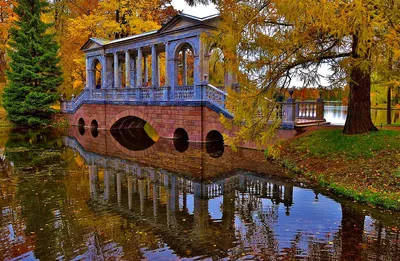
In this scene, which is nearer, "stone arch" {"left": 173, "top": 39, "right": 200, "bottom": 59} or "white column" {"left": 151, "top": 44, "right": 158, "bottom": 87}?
"stone arch" {"left": 173, "top": 39, "right": 200, "bottom": 59}

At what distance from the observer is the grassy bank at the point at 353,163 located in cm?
854

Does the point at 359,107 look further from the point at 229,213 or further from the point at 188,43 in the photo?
the point at 188,43

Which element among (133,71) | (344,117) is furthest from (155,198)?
(344,117)

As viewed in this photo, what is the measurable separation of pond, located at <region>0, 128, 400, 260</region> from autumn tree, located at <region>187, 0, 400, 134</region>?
8.52 feet

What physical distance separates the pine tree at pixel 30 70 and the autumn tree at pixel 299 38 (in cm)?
2248

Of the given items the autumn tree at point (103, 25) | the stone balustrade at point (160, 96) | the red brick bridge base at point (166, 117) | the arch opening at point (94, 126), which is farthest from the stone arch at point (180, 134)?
the autumn tree at point (103, 25)

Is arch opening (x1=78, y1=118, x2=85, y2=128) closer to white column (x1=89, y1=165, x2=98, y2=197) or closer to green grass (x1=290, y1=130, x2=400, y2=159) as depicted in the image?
white column (x1=89, y1=165, x2=98, y2=197)

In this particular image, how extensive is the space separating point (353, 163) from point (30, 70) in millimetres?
25150

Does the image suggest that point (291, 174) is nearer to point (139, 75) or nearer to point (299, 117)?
point (299, 117)

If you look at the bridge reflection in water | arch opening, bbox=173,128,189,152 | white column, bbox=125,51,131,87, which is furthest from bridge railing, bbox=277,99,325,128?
white column, bbox=125,51,131,87

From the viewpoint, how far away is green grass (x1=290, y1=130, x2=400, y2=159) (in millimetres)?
10625

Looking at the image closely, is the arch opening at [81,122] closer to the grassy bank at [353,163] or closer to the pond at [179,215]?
the pond at [179,215]

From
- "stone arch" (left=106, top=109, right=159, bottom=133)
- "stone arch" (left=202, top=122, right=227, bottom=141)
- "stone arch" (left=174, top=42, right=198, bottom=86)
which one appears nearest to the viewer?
"stone arch" (left=202, top=122, right=227, bottom=141)

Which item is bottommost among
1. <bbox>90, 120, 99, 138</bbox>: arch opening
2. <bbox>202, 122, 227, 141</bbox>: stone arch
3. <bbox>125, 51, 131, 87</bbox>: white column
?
Answer: <bbox>90, 120, 99, 138</bbox>: arch opening
